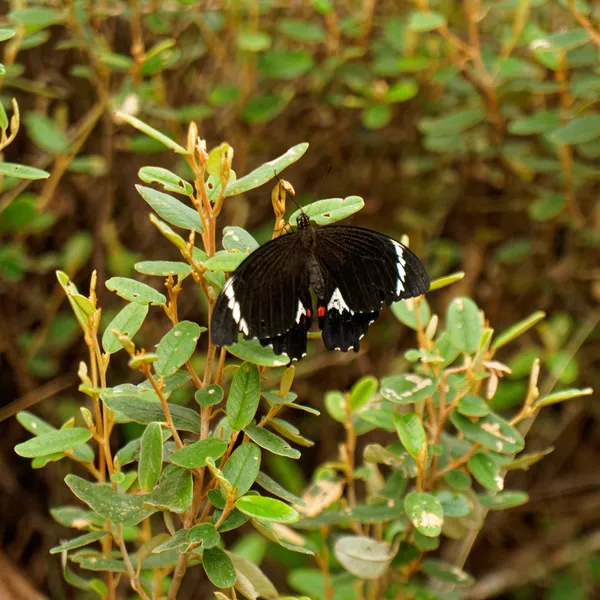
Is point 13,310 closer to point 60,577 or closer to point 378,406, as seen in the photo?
point 60,577

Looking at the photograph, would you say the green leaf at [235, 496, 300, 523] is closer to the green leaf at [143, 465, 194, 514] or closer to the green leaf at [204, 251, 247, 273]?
the green leaf at [143, 465, 194, 514]

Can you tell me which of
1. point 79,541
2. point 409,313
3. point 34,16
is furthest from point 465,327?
point 34,16

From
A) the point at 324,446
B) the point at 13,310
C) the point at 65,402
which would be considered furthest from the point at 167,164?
the point at 324,446

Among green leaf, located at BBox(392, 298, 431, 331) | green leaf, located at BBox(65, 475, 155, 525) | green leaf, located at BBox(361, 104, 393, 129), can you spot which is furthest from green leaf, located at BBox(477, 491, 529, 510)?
green leaf, located at BBox(361, 104, 393, 129)

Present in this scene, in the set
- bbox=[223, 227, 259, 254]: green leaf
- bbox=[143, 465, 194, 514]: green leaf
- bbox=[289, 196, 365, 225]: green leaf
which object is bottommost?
bbox=[143, 465, 194, 514]: green leaf

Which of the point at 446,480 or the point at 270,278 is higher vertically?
the point at 270,278

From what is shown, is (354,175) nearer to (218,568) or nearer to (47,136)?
(47,136)
